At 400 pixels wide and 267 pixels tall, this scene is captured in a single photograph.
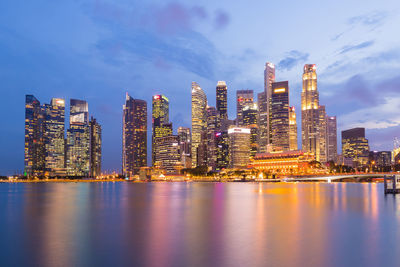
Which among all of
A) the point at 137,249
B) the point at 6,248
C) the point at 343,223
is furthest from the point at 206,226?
the point at 6,248

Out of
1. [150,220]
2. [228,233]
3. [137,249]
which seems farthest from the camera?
[150,220]

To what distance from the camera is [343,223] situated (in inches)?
1661

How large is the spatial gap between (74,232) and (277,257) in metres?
21.0

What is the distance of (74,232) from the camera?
1425 inches

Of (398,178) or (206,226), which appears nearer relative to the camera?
(206,226)

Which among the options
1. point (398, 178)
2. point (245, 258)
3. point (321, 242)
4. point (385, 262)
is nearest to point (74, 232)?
point (245, 258)

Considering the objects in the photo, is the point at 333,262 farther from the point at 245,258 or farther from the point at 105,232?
the point at 105,232

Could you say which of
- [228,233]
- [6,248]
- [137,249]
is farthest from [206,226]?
[6,248]

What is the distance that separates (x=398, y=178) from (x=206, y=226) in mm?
76712

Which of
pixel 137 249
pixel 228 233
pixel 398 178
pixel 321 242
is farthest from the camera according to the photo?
pixel 398 178

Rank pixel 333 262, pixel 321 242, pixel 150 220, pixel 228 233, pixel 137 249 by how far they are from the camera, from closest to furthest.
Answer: pixel 333 262
pixel 137 249
pixel 321 242
pixel 228 233
pixel 150 220

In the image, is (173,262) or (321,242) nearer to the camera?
(173,262)

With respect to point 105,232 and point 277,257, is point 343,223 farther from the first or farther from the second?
point 105,232

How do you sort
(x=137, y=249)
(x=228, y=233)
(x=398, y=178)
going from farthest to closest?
(x=398, y=178) → (x=228, y=233) → (x=137, y=249)
